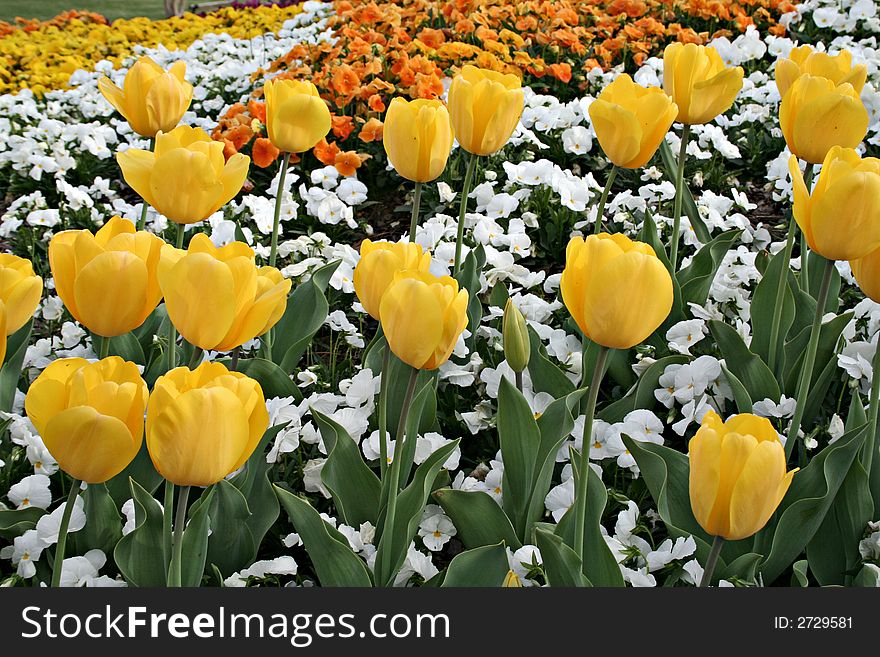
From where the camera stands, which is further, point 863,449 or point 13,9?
point 13,9

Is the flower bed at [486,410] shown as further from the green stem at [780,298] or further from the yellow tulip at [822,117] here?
the yellow tulip at [822,117]

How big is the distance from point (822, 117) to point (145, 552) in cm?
135

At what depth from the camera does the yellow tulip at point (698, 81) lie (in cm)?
184

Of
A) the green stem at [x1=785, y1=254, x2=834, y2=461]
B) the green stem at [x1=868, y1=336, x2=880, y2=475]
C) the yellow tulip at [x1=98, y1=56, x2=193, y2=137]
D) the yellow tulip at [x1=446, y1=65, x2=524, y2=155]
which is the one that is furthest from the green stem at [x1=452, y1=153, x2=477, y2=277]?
the green stem at [x1=868, y1=336, x2=880, y2=475]

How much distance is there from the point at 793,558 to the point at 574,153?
7.03 feet

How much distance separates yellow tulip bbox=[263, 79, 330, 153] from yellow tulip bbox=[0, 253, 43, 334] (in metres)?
0.69

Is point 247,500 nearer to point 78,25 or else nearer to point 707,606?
point 707,606

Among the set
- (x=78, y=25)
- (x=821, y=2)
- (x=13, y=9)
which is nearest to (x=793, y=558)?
(x=821, y=2)

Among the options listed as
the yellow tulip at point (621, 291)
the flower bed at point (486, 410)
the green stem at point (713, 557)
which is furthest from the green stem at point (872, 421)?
the yellow tulip at point (621, 291)

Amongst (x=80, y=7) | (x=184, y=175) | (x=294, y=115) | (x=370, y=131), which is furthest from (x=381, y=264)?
(x=80, y=7)

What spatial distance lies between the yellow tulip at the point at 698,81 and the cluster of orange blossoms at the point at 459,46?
1585mm

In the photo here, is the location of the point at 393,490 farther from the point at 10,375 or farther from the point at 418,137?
the point at 10,375

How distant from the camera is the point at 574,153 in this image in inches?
133

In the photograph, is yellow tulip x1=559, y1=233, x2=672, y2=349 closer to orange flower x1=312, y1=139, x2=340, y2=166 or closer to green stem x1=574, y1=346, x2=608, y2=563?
green stem x1=574, y1=346, x2=608, y2=563
